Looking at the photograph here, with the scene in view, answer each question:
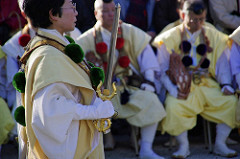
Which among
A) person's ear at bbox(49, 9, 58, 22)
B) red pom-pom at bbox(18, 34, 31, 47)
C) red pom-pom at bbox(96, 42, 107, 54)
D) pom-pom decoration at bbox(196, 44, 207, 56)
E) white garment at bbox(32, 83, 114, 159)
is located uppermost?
person's ear at bbox(49, 9, 58, 22)

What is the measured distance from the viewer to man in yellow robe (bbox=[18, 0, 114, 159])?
262cm

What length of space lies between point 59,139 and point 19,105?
0.66 m

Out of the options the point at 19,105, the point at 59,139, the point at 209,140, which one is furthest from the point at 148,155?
the point at 59,139

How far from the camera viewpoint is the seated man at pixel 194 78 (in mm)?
5391

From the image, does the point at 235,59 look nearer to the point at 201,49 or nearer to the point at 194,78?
the point at 201,49

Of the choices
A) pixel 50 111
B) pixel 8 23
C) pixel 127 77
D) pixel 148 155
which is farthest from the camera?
pixel 8 23

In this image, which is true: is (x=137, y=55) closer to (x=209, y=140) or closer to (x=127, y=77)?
(x=127, y=77)

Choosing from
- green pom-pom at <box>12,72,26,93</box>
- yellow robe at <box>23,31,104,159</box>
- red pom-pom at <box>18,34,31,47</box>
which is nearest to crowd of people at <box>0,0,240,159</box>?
red pom-pom at <box>18,34,31,47</box>

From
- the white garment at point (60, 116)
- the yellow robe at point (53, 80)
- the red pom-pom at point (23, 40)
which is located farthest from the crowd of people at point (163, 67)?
the white garment at point (60, 116)

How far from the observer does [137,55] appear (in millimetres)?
5770

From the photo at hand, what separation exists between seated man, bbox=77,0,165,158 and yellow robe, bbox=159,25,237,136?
165 millimetres

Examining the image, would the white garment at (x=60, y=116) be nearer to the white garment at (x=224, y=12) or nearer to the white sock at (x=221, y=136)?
the white sock at (x=221, y=136)

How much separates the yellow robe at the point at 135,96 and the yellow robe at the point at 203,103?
6.3 inches

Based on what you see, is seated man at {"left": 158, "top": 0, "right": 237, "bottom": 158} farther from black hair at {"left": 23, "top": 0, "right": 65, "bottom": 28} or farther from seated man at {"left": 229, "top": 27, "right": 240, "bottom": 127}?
black hair at {"left": 23, "top": 0, "right": 65, "bottom": 28}
